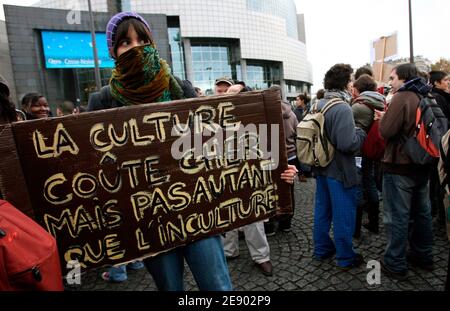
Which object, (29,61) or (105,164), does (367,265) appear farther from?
(29,61)

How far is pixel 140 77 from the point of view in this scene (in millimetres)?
1516

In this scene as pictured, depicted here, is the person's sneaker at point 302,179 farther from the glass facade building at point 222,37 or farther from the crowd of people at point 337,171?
the glass facade building at point 222,37

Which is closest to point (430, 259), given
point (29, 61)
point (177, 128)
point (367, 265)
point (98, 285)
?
point (367, 265)

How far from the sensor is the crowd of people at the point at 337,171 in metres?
1.52

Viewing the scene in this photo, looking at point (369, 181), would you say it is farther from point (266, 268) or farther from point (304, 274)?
point (266, 268)

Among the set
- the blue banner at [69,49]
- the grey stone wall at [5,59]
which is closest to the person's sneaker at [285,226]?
the grey stone wall at [5,59]

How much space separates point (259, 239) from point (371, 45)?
20.2ft

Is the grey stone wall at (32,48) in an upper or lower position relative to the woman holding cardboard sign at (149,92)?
upper

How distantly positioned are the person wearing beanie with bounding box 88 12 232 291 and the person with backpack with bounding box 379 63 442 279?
1.92 metres

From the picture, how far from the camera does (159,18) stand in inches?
1232

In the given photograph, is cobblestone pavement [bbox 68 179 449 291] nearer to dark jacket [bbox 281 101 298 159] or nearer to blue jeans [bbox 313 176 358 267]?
blue jeans [bbox 313 176 358 267]

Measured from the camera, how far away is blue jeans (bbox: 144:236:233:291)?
148cm

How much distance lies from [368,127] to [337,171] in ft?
3.08

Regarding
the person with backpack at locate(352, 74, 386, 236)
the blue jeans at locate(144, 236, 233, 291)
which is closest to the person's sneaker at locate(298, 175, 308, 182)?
the person with backpack at locate(352, 74, 386, 236)
